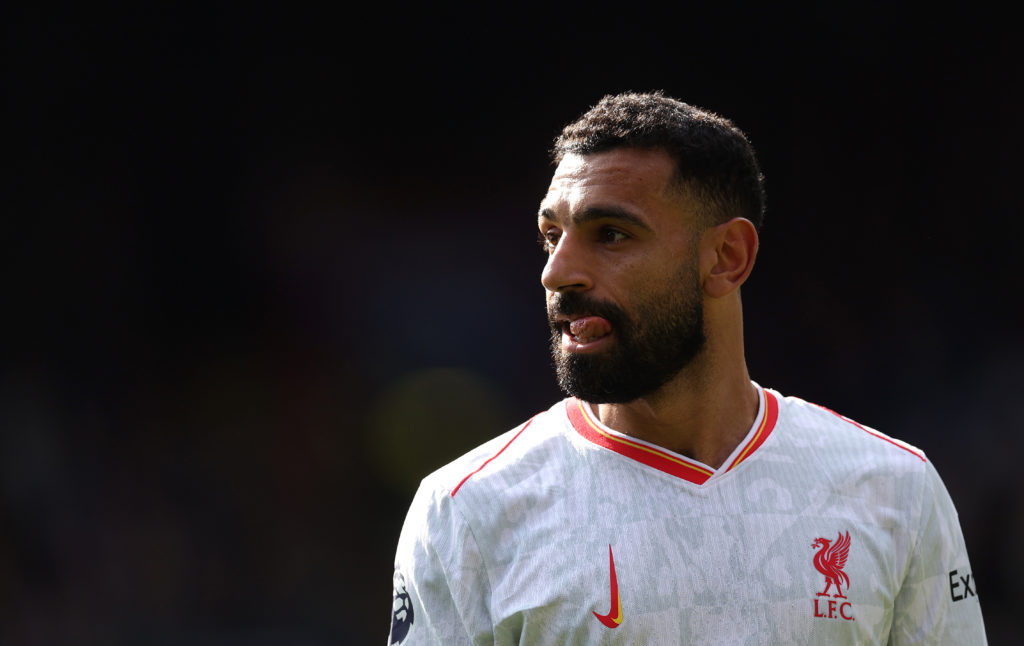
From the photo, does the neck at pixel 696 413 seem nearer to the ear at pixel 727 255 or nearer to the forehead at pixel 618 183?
the ear at pixel 727 255

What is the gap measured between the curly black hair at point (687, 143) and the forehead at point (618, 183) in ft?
0.07

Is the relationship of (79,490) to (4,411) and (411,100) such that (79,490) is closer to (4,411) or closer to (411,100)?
(4,411)

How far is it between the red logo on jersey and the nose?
2.01 feet

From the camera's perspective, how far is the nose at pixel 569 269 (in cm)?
178

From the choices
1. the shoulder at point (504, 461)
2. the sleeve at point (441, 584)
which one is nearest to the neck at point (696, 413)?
the shoulder at point (504, 461)

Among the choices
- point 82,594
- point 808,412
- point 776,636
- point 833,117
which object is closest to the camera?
point 776,636

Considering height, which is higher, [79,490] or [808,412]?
[808,412]

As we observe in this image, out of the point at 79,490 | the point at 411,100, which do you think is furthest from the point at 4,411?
the point at 411,100

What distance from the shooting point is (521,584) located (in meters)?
1.70

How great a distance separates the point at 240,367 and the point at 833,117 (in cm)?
365

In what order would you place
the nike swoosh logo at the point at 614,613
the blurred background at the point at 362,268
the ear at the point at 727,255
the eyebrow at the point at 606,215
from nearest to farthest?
the nike swoosh logo at the point at 614,613 → the eyebrow at the point at 606,215 → the ear at the point at 727,255 → the blurred background at the point at 362,268

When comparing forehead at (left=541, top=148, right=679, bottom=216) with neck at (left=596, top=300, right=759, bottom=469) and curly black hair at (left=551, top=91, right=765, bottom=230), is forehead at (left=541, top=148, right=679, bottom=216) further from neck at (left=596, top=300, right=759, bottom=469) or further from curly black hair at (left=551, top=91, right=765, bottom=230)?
neck at (left=596, top=300, right=759, bottom=469)

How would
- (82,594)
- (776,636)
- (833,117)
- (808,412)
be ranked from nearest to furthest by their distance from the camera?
(776,636), (808,412), (82,594), (833,117)

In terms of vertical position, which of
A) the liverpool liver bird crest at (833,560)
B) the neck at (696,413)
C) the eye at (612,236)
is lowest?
the liverpool liver bird crest at (833,560)
